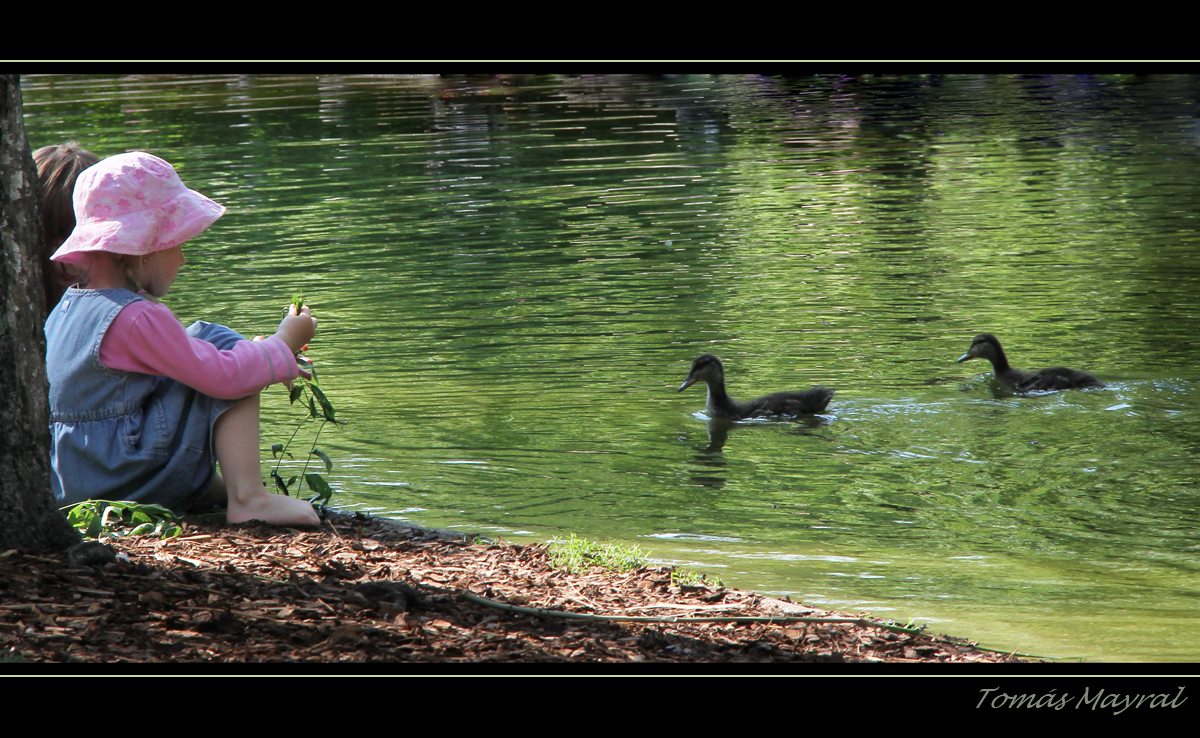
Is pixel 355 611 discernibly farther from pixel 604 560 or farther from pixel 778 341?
pixel 778 341

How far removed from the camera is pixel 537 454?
29.8 feet

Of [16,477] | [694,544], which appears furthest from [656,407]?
[16,477]

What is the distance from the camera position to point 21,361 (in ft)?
15.2

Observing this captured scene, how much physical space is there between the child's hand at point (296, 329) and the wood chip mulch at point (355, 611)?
3.10ft

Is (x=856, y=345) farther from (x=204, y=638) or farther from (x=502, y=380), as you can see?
(x=204, y=638)

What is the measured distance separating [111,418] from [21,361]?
1.13 metres

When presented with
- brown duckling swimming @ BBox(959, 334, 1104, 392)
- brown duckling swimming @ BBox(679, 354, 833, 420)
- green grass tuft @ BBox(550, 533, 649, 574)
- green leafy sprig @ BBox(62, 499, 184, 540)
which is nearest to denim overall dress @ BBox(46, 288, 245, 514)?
green leafy sprig @ BBox(62, 499, 184, 540)

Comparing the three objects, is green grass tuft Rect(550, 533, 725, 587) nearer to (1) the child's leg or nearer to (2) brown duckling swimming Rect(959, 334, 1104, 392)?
(1) the child's leg

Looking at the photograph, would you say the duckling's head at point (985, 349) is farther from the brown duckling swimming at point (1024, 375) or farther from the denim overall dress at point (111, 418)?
the denim overall dress at point (111, 418)

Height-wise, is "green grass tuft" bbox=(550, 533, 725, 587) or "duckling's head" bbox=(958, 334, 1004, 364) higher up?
"green grass tuft" bbox=(550, 533, 725, 587)

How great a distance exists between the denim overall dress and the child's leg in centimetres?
7

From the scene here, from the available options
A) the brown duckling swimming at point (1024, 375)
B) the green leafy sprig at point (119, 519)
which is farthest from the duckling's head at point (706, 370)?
the green leafy sprig at point (119, 519)

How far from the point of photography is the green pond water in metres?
7.20

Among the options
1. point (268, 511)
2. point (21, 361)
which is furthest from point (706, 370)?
point (21, 361)
